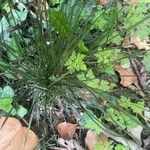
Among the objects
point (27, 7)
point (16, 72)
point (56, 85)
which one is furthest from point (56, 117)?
point (27, 7)

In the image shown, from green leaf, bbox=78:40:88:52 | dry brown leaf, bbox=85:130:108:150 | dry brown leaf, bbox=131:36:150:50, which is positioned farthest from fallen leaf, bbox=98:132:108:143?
dry brown leaf, bbox=131:36:150:50

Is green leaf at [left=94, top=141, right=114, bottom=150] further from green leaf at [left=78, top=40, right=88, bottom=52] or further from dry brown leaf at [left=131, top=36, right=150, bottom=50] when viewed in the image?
dry brown leaf at [left=131, top=36, right=150, bottom=50]

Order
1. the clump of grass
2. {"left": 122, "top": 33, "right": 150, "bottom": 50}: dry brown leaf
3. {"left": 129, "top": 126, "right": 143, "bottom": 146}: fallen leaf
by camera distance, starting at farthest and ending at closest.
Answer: {"left": 122, "top": 33, "right": 150, "bottom": 50}: dry brown leaf
{"left": 129, "top": 126, "right": 143, "bottom": 146}: fallen leaf
the clump of grass

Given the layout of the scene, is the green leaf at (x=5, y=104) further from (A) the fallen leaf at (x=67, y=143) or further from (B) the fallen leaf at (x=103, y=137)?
(B) the fallen leaf at (x=103, y=137)

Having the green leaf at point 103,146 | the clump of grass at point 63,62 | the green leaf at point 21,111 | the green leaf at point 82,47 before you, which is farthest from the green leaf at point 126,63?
the green leaf at point 21,111

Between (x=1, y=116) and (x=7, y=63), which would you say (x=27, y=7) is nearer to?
(x=7, y=63)
